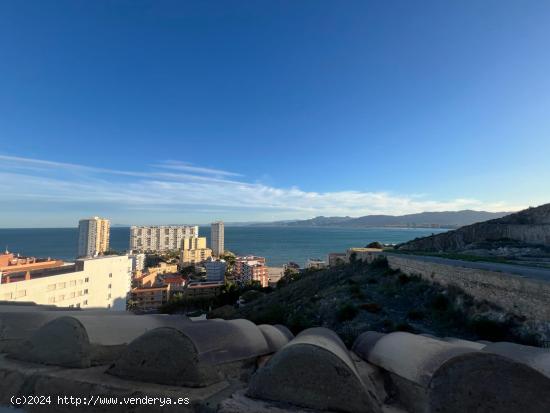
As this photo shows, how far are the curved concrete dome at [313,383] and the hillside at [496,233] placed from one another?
3614 cm

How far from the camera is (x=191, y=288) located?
61.1 meters

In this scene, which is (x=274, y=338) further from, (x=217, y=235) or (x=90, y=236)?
(x=217, y=235)

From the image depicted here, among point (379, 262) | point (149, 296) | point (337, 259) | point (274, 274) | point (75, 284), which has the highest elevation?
point (379, 262)

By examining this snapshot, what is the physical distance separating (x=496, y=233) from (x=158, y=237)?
16624cm

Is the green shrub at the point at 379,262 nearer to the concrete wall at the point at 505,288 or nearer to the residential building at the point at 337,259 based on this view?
the concrete wall at the point at 505,288

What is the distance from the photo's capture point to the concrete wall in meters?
8.58

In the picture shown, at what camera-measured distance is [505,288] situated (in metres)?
9.97

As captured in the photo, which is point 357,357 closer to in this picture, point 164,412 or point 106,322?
point 164,412

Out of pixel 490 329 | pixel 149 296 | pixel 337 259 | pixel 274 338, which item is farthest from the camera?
pixel 149 296

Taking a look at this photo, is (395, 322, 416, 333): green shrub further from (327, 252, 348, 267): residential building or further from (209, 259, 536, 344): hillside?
(327, 252, 348, 267): residential building

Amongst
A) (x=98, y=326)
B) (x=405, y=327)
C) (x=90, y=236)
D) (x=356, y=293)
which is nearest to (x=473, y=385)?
(x=98, y=326)

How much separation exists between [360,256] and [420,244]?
1404 cm

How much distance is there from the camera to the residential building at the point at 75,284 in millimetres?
26847

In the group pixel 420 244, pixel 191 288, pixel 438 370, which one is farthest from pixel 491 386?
pixel 191 288
